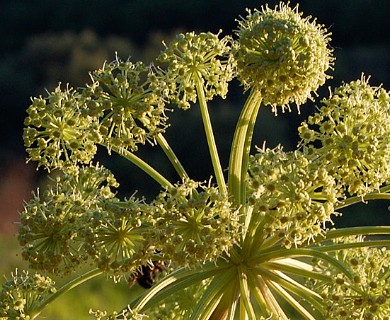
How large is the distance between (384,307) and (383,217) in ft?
47.7

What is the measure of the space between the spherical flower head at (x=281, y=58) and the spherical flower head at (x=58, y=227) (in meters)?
0.63

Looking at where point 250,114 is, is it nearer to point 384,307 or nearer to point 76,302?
point 384,307

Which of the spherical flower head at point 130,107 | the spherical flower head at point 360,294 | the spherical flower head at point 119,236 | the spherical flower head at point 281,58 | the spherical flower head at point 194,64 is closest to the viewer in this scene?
the spherical flower head at point 360,294

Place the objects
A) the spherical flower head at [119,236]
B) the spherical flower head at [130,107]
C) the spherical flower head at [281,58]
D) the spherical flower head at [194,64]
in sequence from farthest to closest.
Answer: the spherical flower head at [194,64] → the spherical flower head at [130,107] → the spherical flower head at [281,58] → the spherical flower head at [119,236]

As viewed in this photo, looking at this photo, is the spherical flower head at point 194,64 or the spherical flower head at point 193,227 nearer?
the spherical flower head at point 193,227

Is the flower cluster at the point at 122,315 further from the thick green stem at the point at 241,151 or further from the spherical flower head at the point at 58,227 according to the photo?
the thick green stem at the point at 241,151

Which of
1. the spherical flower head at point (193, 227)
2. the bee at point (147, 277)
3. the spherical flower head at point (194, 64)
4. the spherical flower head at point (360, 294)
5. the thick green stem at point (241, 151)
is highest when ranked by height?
the spherical flower head at point (194, 64)

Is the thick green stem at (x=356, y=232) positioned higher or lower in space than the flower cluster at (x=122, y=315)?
higher

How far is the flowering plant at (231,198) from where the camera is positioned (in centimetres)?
234

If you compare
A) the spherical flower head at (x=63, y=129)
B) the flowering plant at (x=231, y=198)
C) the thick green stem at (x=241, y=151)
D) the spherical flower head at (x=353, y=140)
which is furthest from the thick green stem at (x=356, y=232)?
the spherical flower head at (x=63, y=129)

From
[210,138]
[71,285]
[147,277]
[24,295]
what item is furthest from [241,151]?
[24,295]

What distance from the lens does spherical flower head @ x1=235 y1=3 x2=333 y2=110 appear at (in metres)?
2.51

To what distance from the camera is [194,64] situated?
2.79 meters

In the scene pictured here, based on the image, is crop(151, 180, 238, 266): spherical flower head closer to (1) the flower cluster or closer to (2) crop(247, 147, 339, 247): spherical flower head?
(2) crop(247, 147, 339, 247): spherical flower head
